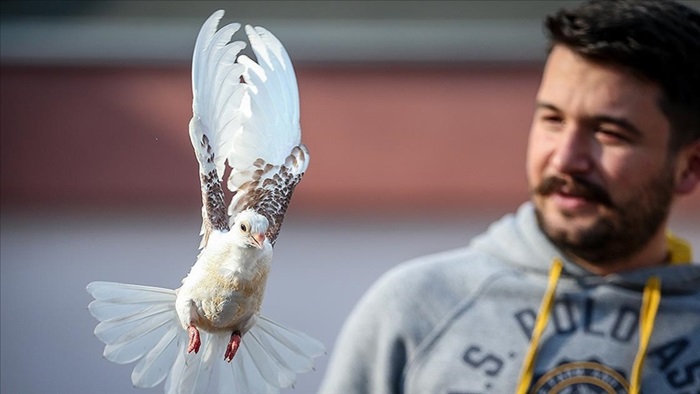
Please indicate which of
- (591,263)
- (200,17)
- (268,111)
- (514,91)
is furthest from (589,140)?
(514,91)

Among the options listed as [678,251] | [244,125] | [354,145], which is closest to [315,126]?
[354,145]

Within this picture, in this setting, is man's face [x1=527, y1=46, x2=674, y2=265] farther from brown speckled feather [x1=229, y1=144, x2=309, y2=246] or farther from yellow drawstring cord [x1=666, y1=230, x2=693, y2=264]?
brown speckled feather [x1=229, y1=144, x2=309, y2=246]

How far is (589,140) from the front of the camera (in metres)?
1.28

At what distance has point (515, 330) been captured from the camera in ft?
4.33

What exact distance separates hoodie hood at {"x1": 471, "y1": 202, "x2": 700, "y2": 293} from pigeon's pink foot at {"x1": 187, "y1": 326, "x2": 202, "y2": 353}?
832 mm

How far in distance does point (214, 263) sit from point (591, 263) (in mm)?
842

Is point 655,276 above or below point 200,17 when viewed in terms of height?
below

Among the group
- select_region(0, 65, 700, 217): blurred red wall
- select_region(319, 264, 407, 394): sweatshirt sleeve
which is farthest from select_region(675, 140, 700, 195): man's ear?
select_region(0, 65, 700, 217): blurred red wall

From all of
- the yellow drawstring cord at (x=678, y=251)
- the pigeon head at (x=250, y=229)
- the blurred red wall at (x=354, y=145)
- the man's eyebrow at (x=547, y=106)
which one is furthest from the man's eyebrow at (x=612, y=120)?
the blurred red wall at (x=354, y=145)

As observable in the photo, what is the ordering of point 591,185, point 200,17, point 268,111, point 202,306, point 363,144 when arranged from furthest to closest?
point 363,144, point 200,17, point 591,185, point 268,111, point 202,306

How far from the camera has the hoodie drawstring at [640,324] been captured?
1262 millimetres

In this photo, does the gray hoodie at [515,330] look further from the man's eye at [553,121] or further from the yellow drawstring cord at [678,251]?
→ the man's eye at [553,121]

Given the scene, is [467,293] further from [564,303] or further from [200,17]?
[200,17]

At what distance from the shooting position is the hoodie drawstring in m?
1.26
